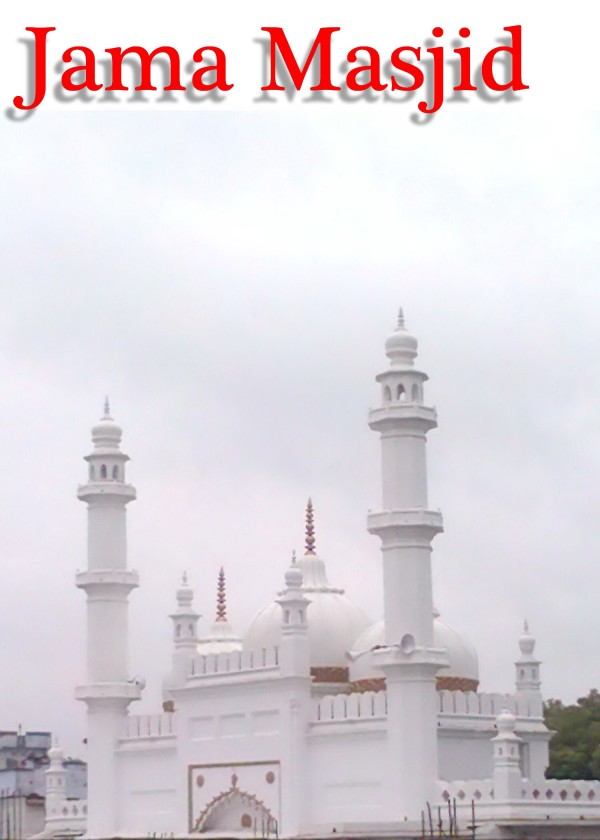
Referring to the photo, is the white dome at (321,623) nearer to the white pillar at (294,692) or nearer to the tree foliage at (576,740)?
the white pillar at (294,692)

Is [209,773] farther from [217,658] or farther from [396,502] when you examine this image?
[396,502]

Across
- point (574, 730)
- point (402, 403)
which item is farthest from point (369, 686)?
point (574, 730)

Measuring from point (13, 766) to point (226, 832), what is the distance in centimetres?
1557

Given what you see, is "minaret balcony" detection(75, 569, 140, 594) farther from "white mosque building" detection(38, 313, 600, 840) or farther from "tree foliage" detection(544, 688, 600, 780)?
"tree foliage" detection(544, 688, 600, 780)

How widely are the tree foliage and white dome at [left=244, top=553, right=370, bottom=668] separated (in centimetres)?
897

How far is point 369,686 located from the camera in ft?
78.9

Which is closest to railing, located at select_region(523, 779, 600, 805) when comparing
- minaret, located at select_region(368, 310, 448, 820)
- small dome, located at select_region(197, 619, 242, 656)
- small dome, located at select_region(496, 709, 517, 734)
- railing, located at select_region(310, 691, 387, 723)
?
small dome, located at select_region(496, 709, 517, 734)

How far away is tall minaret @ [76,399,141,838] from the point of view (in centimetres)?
2659

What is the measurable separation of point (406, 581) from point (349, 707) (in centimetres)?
176

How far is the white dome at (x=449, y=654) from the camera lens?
24.1 meters

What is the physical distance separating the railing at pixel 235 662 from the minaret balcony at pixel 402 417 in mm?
3283

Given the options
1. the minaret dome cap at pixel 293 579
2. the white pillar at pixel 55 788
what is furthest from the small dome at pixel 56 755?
the minaret dome cap at pixel 293 579

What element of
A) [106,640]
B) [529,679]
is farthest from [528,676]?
[106,640]

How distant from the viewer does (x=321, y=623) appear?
24969 millimetres
